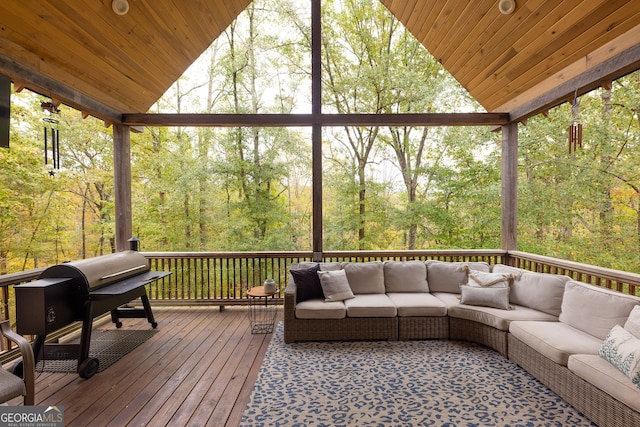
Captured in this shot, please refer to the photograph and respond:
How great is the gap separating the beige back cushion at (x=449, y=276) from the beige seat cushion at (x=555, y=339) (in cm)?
109

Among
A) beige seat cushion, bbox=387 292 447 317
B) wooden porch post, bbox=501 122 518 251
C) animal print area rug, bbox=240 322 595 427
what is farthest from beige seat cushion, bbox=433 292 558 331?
wooden porch post, bbox=501 122 518 251

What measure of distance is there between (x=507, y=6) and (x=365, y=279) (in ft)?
12.2

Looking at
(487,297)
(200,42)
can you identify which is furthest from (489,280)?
(200,42)

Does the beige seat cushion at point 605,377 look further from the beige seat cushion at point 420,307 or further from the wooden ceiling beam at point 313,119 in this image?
the wooden ceiling beam at point 313,119

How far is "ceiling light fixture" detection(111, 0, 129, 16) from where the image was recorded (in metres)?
3.18

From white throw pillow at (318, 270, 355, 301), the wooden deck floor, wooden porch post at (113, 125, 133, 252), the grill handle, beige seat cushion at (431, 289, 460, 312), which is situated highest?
wooden porch post at (113, 125, 133, 252)

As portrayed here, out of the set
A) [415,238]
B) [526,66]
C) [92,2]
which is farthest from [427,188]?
[92,2]

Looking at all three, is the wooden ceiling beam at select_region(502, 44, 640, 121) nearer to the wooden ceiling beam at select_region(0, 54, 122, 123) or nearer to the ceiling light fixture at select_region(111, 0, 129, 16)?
the ceiling light fixture at select_region(111, 0, 129, 16)

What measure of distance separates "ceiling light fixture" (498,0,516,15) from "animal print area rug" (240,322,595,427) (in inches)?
153

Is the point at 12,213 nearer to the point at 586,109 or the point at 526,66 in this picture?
the point at 526,66

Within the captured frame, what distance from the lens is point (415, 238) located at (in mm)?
8328

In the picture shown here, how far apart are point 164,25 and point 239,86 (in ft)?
16.5

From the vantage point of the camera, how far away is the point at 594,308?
2.77 m

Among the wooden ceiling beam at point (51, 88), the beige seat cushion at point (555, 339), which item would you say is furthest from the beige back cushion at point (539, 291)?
the wooden ceiling beam at point (51, 88)
